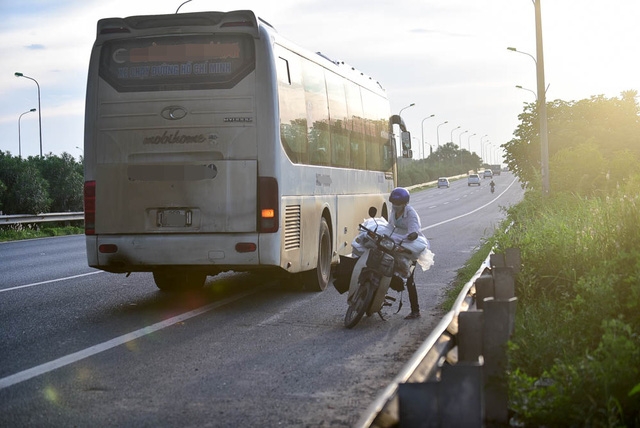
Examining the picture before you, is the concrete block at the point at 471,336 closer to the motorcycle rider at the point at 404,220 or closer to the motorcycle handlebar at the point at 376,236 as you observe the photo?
the motorcycle handlebar at the point at 376,236

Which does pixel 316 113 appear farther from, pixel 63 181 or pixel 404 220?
pixel 63 181

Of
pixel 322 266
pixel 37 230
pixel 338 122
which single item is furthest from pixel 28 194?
pixel 322 266

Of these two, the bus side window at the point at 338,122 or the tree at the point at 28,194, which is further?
the tree at the point at 28,194

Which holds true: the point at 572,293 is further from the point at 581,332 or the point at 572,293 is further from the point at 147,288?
the point at 147,288

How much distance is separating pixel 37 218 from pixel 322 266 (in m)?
22.2

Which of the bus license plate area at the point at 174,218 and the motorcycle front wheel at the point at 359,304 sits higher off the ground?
the bus license plate area at the point at 174,218

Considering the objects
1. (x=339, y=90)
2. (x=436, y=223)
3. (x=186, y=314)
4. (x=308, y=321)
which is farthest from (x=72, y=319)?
(x=436, y=223)

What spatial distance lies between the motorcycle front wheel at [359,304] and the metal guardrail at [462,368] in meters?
1.84

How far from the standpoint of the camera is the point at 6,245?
89.1ft

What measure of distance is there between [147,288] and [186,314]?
319cm

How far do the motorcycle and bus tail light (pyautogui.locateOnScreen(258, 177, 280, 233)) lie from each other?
105cm

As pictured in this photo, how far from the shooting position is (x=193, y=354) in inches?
339

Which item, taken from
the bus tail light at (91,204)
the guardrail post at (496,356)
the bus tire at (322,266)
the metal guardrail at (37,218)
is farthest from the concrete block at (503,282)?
the metal guardrail at (37,218)

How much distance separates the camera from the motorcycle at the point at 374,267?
1033cm
